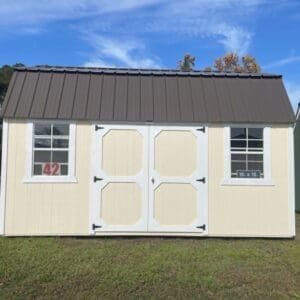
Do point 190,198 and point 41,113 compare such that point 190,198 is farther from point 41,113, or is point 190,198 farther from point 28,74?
point 28,74

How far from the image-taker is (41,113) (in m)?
8.74

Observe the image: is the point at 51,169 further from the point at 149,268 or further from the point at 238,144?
the point at 238,144

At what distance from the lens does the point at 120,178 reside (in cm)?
882

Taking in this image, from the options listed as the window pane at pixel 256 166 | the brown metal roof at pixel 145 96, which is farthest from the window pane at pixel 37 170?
the window pane at pixel 256 166

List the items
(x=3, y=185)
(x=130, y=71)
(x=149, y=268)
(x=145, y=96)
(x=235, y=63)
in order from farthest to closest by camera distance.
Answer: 1. (x=235, y=63)
2. (x=130, y=71)
3. (x=145, y=96)
4. (x=3, y=185)
5. (x=149, y=268)

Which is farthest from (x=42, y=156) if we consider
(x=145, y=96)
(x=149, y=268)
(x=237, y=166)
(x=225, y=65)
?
(x=225, y=65)

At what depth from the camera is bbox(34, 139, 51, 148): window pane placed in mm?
8797

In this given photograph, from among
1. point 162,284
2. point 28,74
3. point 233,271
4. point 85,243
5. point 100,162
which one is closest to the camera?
point 162,284

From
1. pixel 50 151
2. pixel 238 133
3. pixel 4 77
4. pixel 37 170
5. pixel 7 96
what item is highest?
pixel 4 77

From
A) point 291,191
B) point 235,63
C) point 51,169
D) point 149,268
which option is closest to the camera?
point 149,268

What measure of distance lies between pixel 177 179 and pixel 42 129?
2.94m

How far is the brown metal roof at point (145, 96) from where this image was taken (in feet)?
29.1

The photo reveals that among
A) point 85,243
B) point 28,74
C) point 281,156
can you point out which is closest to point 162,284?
point 85,243

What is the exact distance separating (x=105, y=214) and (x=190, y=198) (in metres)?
1.76
